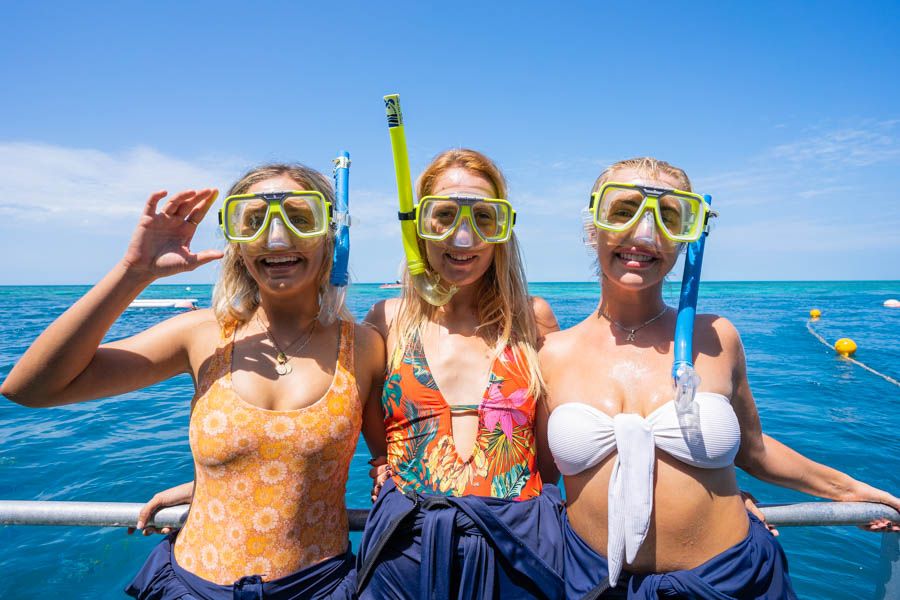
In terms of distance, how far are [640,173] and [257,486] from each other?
Answer: 1.86 metres

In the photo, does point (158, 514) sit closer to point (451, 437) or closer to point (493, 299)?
point (451, 437)

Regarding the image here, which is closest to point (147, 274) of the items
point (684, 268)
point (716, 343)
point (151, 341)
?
point (151, 341)

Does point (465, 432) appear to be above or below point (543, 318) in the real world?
below

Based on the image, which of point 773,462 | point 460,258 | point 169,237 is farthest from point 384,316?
point 773,462

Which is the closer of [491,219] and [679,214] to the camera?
[679,214]

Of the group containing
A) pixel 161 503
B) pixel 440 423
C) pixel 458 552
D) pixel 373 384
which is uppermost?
pixel 373 384

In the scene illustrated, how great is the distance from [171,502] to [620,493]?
5.47ft

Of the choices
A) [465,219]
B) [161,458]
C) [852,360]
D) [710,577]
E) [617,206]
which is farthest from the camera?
[852,360]

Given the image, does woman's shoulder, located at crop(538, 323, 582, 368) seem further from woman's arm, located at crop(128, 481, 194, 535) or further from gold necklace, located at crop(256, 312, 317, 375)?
woman's arm, located at crop(128, 481, 194, 535)

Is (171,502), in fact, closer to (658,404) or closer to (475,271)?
(475,271)

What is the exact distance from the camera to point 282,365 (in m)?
2.03

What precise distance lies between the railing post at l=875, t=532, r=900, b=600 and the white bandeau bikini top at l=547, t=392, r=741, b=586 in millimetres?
803

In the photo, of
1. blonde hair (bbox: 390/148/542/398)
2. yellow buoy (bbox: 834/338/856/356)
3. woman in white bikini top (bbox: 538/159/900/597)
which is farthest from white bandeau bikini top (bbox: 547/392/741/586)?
→ yellow buoy (bbox: 834/338/856/356)

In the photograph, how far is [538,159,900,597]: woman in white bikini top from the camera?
1.76 m
